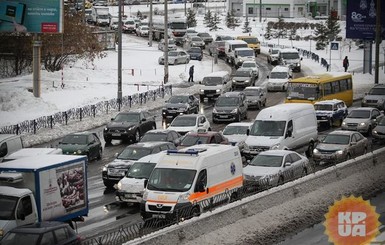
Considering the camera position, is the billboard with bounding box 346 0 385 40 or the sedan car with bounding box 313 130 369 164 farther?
the billboard with bounding box 346 0 385 40

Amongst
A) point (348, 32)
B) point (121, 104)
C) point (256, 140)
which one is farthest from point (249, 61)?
point (256, 140)

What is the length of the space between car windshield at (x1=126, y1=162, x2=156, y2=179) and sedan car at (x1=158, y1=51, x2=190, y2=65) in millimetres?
47336

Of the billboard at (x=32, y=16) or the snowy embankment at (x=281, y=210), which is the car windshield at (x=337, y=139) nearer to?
Answer: the snowy embankment at (x=281, y=210)

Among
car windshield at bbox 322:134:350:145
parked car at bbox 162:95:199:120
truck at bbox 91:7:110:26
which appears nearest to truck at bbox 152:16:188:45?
truck at bbox 91:7:110:26

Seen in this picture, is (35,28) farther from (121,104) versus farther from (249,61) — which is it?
(249,61)

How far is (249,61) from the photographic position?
7181 cm

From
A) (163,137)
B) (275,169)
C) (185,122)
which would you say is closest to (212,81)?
(185,122)

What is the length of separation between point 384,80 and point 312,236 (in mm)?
47275

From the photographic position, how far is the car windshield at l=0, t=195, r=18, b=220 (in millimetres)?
22703

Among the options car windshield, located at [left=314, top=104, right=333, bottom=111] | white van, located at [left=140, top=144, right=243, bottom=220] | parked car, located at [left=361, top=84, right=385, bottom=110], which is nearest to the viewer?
white van, located at [left=140, top=144, right=243, bottom=220]

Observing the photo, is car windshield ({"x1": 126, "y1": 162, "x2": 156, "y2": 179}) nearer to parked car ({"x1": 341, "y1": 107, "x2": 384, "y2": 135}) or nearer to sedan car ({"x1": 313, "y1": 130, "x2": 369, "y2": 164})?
sedan car ({"x1": 313, "y1": 130, "x2": 369, "y2": 164})

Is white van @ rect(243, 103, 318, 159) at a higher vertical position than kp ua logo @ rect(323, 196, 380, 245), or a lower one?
higher

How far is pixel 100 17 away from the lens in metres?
107

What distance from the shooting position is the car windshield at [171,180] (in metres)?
25.9
